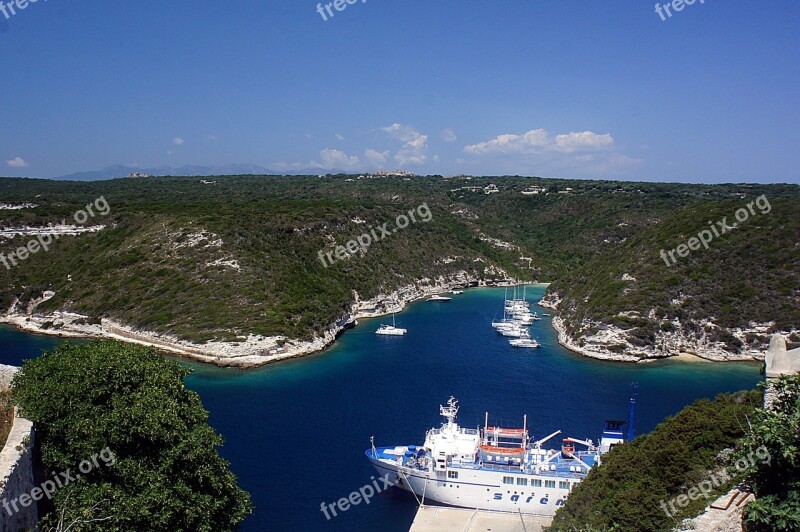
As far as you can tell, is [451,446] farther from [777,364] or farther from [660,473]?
[777,364]

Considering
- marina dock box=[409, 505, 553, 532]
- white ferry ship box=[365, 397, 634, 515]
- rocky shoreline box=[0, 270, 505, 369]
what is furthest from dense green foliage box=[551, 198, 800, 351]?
marina dock box=[409, 505, 553, 532]

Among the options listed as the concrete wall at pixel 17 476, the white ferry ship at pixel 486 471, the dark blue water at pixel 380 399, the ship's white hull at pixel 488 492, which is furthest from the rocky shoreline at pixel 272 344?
the concrete wall at pixel 17 476

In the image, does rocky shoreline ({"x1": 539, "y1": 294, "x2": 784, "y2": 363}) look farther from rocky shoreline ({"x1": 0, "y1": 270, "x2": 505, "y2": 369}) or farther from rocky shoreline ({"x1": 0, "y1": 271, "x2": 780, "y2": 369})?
rocky shoreline ({"x1": 0, "y1": 270, "x2": 505, "y2": 369})

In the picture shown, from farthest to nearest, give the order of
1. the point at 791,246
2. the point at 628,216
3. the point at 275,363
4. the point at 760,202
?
the point at 628,216 → the point at 760,202 → the point at 791,246 → the point at 275,363

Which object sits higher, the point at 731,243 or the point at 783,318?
the point at 731,243

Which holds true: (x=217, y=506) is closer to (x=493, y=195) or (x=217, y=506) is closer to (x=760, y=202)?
(x=760, y=202)

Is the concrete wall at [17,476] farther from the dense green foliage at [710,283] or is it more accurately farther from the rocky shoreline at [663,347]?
the dense green foliage at [710,283]

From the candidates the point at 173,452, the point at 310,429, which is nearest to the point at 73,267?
the point at 310,429
